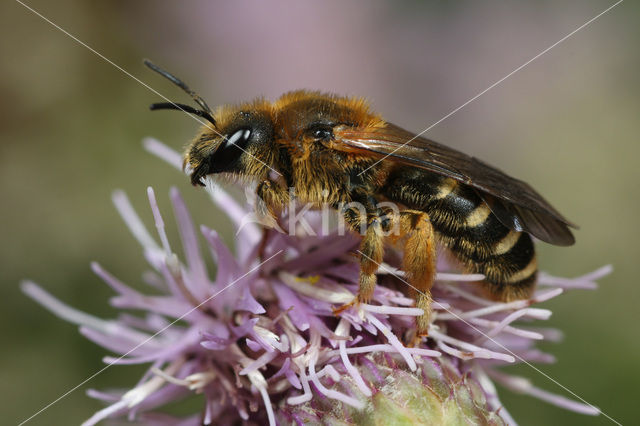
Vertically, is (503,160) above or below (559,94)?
below

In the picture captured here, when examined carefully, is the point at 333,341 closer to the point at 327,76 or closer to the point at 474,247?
the point at 474,247

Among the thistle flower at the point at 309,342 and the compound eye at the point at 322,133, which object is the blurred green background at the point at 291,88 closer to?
the thistle flower at the point at 309,342

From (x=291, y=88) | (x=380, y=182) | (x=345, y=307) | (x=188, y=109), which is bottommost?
(x=345, y=307)

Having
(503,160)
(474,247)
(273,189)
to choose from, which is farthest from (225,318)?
(503,160)

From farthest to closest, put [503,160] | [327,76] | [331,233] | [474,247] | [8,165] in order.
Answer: [327,76] → [503,160] → [8,165] → [331,233] → [474,247]

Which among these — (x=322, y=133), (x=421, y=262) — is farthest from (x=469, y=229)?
(x=322, y=133)

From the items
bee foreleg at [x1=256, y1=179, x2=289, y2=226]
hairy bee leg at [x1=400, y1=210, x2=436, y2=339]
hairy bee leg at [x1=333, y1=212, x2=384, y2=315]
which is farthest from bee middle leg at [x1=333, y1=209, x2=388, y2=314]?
bee foreleg at [x1=256, y1=179, x2=289, y2=226]

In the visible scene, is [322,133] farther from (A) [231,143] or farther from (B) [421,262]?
(B) [421,262]
